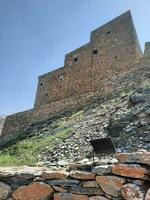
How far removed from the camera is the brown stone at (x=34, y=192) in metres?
3.65

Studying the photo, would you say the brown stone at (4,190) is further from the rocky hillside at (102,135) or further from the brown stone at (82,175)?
the rocky hillside at (102,135)

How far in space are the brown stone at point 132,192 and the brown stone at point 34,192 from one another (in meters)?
1.11

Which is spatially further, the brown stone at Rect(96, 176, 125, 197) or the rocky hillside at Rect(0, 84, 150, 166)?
the rocky hillside at Rect(0, 84, 150, 166)

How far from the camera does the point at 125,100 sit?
10.8 m

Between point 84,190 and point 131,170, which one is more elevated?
point 131,170

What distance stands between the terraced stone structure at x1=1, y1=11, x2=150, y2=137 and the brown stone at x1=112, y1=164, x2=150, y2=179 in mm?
13077

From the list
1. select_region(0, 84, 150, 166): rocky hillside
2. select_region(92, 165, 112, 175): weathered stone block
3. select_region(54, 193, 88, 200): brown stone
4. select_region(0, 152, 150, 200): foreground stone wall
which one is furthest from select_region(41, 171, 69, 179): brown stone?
select_region(0, 84, 150, 166): rocky hillside

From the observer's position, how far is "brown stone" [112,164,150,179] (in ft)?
10.0

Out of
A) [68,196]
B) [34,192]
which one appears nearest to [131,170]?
[68,196]

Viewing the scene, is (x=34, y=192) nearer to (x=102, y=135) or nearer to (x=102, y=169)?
(x=102, y=169)

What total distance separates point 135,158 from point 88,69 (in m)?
18.1

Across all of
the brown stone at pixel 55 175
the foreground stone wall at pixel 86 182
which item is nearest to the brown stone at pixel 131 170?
the foreground stone wall at pixel 86 182

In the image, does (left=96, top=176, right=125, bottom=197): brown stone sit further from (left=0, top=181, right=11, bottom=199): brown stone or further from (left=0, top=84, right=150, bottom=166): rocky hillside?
(left=0, top=84, right=150, bottom=166): rocky hillside

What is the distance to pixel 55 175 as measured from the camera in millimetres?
3656
